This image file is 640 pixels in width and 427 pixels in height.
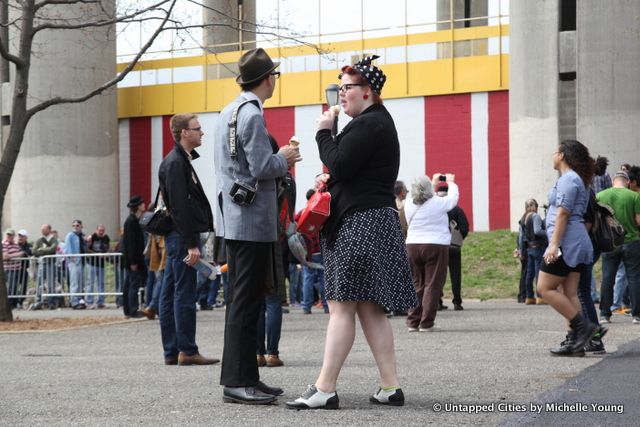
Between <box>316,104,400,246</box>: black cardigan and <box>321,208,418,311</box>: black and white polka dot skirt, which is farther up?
<box>316,104,400,246</box>: black cardigan

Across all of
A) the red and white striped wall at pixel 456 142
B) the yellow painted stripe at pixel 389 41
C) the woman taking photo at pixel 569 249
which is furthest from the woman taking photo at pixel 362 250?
the red and white striped wall at pixel 456 142

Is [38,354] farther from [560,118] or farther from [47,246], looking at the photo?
[560,118]

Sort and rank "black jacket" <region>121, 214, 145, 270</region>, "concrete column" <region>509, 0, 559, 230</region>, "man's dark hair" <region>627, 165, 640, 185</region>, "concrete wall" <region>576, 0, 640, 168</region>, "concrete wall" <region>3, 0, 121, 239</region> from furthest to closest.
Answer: "concrete wall" <region>3, 0, 121, 239</region> < "concrete column" <region>509, 0, 559, 230</region> < "concrete wall" <region>576, 0, 640, 168</region> < "black jacket" <region>121, 214, 145, 270</region> < "man's dark hair" <region>627, 165, 640, 185</region>

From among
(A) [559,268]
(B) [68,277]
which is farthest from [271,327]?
(B) [68,277]

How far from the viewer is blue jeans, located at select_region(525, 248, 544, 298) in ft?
65.9

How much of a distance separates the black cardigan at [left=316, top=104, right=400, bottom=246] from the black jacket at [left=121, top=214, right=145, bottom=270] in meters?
11.6

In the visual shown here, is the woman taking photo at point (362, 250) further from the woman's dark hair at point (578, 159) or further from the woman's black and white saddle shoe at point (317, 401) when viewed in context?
the woman's dark hair at point (578, 159)

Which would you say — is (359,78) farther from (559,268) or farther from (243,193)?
(559,268)

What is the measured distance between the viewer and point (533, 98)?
33.0m

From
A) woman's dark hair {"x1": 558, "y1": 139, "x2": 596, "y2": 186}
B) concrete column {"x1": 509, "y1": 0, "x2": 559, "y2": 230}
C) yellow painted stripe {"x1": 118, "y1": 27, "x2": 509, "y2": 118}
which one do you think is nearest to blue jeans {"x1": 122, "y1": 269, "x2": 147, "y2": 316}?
woman's dark hair {"x1": 558, "y1": 139, "x2": 596, "y2": 186}

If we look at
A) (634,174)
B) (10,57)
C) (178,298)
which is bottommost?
(178,298)

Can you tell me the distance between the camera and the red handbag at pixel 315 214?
6.89m

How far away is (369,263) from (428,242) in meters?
7.17

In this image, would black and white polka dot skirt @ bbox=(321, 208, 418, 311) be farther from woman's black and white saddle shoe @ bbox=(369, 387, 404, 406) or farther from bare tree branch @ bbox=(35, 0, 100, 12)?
bare tree branch @ bbox=(35, 0, 100, 12)
